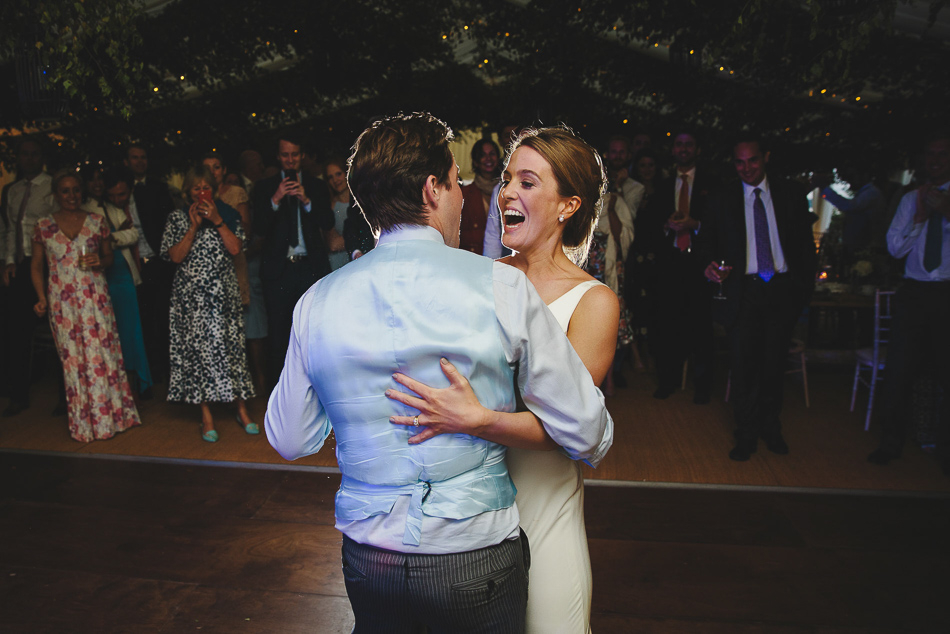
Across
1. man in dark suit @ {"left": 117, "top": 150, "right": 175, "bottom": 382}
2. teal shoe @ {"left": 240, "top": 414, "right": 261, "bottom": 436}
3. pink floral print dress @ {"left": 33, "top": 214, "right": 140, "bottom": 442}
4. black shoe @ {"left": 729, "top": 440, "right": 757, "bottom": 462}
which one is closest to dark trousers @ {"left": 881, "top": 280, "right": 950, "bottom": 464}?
black shoe @ {"left": 729, "top": 440, "right": 757, "bottom": 462}

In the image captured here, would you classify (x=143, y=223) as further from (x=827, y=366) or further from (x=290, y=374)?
(x=827, y=366)

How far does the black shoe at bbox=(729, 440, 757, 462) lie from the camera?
3.45 metres

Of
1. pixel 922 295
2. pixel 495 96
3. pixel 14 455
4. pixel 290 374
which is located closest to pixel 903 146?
pixel 922 295

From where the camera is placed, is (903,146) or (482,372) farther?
(903,146)

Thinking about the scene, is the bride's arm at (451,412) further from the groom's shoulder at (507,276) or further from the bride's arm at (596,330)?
the bride's arm at (596,330)

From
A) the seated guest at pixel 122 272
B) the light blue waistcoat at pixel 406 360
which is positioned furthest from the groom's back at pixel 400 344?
the seated guest at pixel 122 272

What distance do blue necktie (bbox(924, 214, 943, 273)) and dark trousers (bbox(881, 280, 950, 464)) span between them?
10 centimetres

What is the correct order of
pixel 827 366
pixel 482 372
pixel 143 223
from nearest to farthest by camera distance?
1. pixel 482 372
2. pixel 143 223
3. pixel 827 366

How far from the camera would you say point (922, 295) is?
3342 mm

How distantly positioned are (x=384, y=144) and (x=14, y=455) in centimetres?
358

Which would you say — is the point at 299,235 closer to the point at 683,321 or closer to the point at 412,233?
the point at 683,321

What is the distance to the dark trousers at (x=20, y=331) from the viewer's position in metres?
4.30

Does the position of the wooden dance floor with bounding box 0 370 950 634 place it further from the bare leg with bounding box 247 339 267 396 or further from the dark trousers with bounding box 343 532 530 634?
the dark trousers with bounding box 343 532 530 634

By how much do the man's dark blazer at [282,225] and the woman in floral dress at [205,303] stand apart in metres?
0.20
